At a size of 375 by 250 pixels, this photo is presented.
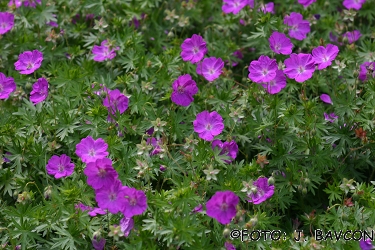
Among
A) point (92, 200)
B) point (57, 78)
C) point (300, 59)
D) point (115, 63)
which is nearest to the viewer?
point (92, 200)

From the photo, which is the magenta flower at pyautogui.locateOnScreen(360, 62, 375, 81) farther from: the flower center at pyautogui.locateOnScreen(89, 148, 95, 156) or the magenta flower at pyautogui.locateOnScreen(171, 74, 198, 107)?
the flower center at pyautogui.locateOnScreen(89, 148, 95, 156)

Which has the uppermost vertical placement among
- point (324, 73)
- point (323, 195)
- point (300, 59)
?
point (300, 59)

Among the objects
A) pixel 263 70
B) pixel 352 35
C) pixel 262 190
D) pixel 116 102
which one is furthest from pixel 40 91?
pixel 352 35

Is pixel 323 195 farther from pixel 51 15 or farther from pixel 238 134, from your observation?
pixel 51 15

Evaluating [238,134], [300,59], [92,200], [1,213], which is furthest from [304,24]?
[1,213]

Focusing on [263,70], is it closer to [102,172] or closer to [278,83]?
[278,83]

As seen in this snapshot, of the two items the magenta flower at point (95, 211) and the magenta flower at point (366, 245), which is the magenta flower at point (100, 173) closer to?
the magenta flower at point (95, 211)

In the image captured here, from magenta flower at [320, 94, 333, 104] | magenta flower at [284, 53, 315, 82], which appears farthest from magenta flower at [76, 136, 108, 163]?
magenta flower at [320, 94, 333, 104]
